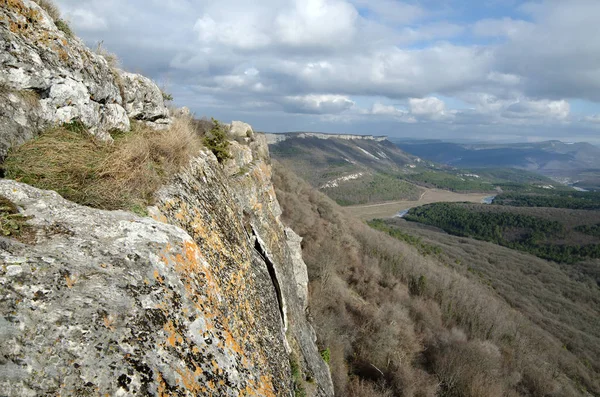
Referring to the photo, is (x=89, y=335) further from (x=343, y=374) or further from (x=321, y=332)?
(x=343, y=374)

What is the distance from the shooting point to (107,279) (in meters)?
3.35

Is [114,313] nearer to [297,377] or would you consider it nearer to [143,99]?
[297,377]

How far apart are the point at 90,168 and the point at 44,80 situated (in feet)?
7.46

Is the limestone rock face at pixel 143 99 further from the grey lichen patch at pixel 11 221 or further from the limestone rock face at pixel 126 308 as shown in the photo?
the grey lichen patch at pixel 11 221

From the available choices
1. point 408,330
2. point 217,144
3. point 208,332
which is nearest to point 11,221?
point 208,332

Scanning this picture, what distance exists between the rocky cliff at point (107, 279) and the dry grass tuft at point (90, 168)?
24cm

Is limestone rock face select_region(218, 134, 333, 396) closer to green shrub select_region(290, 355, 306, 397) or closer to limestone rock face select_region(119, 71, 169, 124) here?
green shrub select_region(290, 355, 306, 397)

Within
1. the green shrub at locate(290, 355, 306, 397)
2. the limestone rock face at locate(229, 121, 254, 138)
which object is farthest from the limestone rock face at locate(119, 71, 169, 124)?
the limestone rock face at locate(229, 121, 254, 138)

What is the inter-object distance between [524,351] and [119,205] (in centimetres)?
6644

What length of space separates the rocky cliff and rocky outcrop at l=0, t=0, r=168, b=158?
2cm

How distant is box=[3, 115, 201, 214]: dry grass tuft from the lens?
4570 mm

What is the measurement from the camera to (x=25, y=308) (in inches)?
105

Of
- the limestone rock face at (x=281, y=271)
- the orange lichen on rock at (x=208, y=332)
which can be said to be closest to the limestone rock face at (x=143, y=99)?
the limestone rock face at (x=281, y=271)

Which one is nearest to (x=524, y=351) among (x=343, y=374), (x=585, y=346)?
(x=585, y=346)
